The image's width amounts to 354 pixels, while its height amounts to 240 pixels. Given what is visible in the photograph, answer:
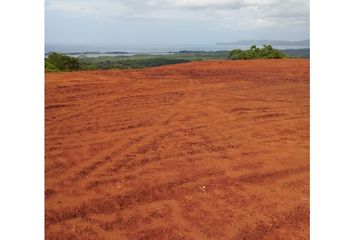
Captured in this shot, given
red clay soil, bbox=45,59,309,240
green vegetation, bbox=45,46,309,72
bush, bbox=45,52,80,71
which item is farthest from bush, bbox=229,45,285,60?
red clay soil, bbox=45,59,309,240

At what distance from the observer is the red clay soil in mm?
2479

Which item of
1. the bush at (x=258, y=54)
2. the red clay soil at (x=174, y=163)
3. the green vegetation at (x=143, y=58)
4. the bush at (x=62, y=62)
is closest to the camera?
the red clay soil at (x=174, y=163)

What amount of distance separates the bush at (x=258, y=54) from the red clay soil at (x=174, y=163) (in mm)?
5955

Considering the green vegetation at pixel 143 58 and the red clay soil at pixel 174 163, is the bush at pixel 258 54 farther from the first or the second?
the red clay soil at pixel 174 163

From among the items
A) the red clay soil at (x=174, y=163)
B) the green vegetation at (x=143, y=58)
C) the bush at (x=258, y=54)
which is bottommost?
the red clay soil at (x=174, y=163)

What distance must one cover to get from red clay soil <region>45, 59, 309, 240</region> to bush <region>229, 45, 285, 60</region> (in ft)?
19.5

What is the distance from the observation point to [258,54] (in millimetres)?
11633

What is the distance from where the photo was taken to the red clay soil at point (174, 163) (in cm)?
248

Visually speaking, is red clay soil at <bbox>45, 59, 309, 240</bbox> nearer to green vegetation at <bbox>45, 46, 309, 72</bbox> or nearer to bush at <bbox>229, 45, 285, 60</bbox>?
green vegetation at <bbox>45, 46, 309, 72</bbox>

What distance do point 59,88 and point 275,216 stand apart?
372cm

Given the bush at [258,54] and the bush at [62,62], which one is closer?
the bush at [62,62]

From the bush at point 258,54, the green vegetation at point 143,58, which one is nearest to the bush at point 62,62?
the green vegetation at point 143,58

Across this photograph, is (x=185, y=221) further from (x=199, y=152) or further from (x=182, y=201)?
(x=199, y=152)
